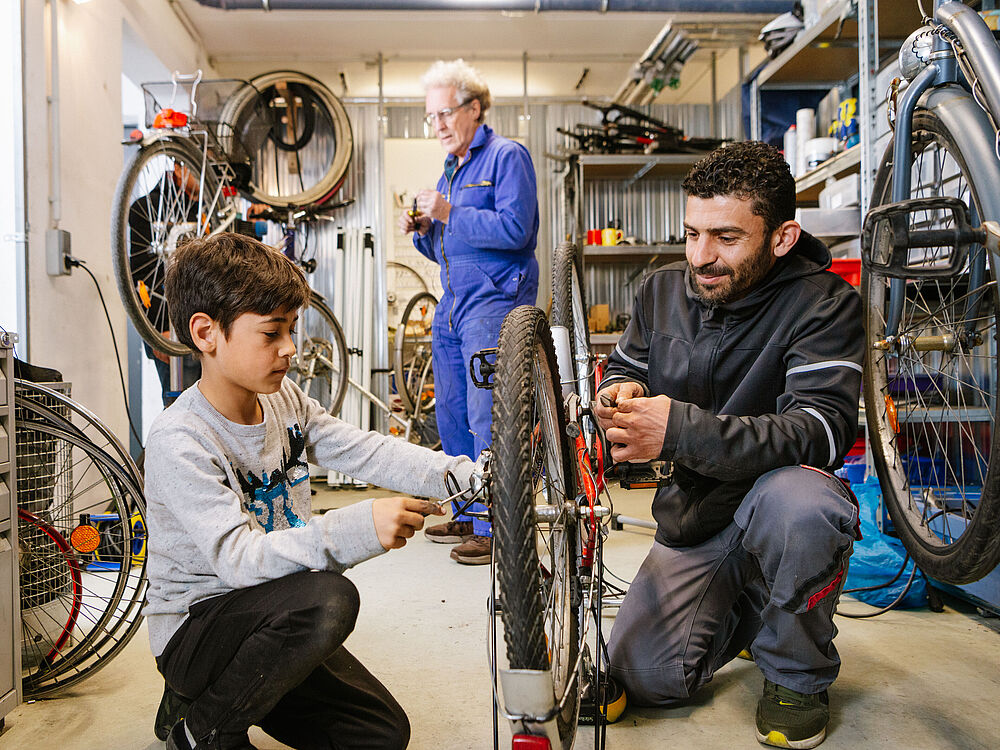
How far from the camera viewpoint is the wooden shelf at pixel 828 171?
2.71 metres

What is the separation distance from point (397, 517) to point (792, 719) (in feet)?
2.65

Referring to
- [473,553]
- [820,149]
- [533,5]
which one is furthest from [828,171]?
[473,553]

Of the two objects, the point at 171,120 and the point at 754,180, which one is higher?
the point at 171,120

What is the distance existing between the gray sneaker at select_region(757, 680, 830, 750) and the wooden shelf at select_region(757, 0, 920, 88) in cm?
234

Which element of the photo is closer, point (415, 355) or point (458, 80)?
point (458, 80)

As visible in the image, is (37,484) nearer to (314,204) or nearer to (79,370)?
(79,370)

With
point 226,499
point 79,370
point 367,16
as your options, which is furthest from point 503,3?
point 226,499

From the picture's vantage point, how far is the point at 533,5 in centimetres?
376

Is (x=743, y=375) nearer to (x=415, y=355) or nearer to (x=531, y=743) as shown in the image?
(x=531, y=743)

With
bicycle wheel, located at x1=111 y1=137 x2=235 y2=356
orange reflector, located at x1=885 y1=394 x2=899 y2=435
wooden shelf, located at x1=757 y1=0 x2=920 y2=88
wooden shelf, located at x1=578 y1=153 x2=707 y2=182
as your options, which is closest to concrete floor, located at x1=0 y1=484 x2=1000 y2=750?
orange reflector, located at x1=885 y1=394 x2=899 y2=435

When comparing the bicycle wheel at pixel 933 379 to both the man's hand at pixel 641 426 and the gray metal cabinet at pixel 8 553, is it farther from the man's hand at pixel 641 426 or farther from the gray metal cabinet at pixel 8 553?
the gray metal cabinet at pixel 8 553

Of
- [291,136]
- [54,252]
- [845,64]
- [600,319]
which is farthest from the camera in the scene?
[291,136]

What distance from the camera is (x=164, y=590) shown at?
3.71 ft

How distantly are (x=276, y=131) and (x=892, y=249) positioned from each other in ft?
12.4
